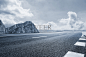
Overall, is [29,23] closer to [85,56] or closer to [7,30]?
[7,30]

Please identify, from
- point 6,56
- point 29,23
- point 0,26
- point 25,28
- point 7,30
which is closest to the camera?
point 6,56

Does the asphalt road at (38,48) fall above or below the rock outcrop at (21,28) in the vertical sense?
below

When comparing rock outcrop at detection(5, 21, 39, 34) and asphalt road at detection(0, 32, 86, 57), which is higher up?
rock outcrop at detection(5, 21, 39, 34)

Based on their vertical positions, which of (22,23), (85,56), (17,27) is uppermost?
(22,23)

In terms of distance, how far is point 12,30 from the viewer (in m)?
27.9

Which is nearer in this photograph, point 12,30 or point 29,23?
point 12,30

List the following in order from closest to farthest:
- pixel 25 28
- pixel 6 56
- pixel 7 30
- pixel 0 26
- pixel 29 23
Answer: pixel 6 56, pixel 0 26, pixel 7 30, pixel 25 28, pixel 29 23

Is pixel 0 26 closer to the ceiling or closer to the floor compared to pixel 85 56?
closer to the ceiling

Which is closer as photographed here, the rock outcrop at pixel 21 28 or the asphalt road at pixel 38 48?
the asphalt road at pixel 38 48

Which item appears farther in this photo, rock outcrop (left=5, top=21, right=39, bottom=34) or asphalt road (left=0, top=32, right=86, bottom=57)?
rock outcrop (left=5, top=21, right=39, bottom=34)

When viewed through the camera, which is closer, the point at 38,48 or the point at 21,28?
the point at 38,48

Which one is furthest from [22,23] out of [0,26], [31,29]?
[0,26]

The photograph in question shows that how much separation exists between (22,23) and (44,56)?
105 feet

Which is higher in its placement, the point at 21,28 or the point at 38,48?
the point at 21,28
